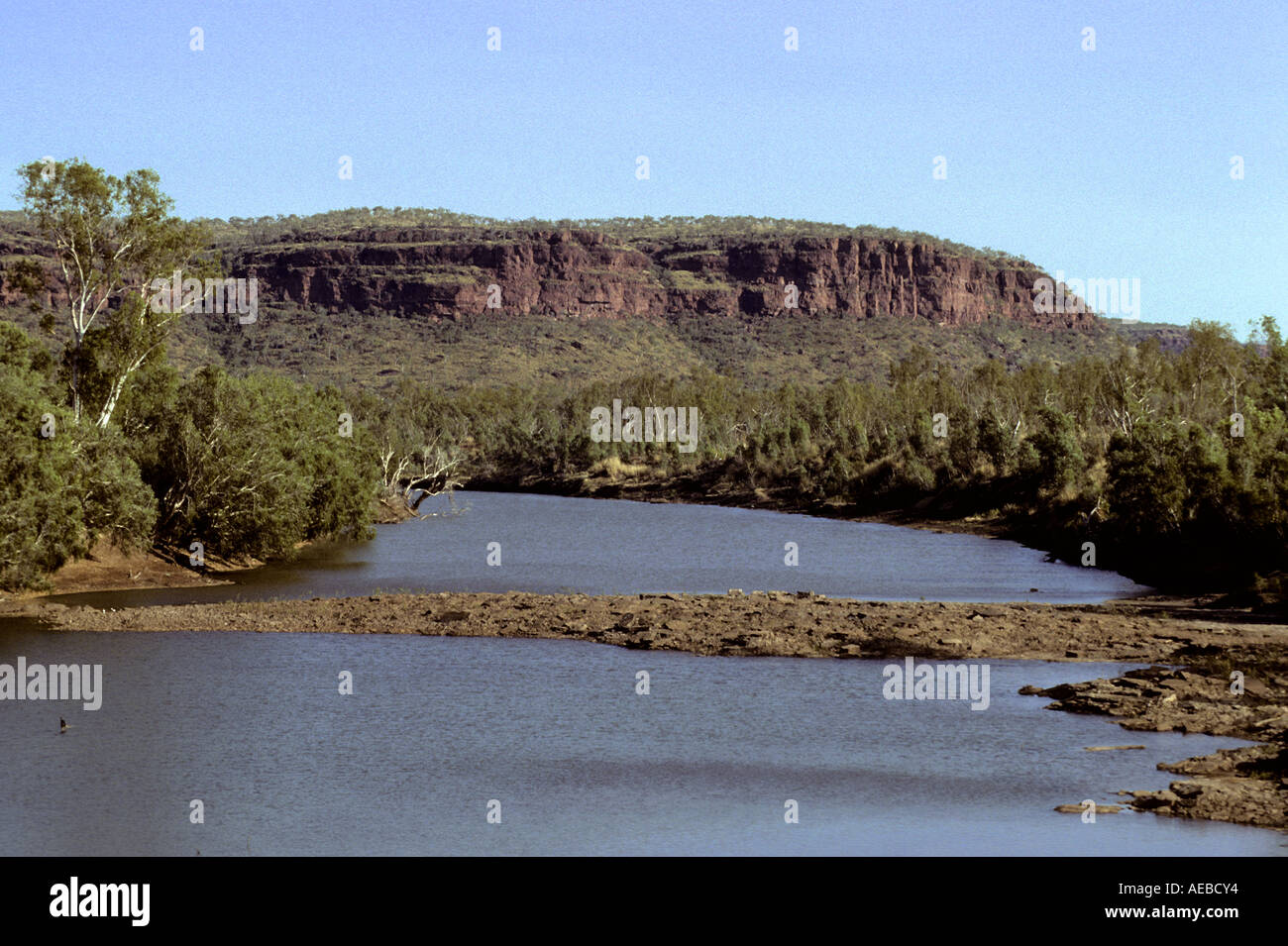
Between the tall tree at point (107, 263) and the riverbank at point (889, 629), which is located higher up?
the tall tree at point (107, 263)

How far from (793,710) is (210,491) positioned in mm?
24353

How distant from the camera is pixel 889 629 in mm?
31297

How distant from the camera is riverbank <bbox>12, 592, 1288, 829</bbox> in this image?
24000 millimetres

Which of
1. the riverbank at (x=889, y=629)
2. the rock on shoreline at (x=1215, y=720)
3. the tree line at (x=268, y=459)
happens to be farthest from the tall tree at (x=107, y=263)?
the rock on shoreline at (x=1215, y=720)

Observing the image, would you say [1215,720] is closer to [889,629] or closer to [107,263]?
[889,629]

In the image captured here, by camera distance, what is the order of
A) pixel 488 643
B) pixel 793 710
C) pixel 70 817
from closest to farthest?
pixel 70 817, pixel 793 710, pixel 488 643

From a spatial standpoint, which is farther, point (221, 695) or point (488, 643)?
point (488, 643)

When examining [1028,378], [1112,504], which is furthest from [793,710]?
[1028,378]

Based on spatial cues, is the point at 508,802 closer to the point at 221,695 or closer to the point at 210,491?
the point at 221,695

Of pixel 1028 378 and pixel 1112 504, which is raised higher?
pixel 1028 378

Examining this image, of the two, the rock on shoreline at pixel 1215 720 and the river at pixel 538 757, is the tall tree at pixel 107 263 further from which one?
the rock on shoreline at pixel 1215 720

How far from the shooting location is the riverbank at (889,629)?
78.7 feet

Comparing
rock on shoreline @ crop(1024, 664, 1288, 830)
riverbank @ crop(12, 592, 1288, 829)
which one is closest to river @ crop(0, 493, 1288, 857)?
rock on shoreline @ crop(1024, 664, 1288, 830)
